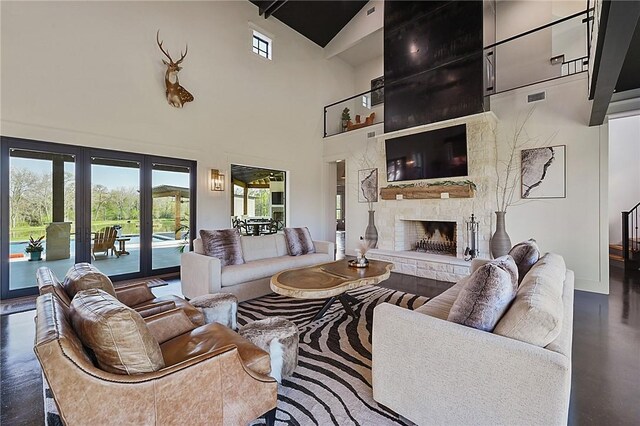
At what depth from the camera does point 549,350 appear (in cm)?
132

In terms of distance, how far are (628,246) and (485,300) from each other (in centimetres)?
717

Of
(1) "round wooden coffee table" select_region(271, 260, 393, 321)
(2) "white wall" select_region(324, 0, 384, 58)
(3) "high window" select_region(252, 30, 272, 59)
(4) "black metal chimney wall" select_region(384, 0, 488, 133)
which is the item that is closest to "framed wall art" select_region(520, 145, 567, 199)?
(4) "black metal chimney wall" select_region(384, 0, 488, 133)

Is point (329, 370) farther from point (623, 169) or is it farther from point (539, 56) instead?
point (623, 169)

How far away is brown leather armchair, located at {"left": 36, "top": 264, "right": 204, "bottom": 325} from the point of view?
180 centimetres

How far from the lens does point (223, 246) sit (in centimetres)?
409

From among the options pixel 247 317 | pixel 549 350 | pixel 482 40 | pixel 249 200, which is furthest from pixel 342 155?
pixel 549 350

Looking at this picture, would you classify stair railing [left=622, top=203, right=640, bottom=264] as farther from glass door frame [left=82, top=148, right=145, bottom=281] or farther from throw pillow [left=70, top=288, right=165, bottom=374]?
glass door frame [left=82, top=148, right=145, bottom=281]

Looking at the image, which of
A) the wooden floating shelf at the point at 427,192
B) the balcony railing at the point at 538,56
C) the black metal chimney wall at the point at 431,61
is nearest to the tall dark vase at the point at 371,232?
the wooden floating shelf at the point at 427,192

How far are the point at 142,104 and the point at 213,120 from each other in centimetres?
136

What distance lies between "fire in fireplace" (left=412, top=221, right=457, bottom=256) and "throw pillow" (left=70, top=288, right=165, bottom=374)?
5732mm

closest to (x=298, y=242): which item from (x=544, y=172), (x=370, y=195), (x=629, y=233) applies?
(x=370, y=195)

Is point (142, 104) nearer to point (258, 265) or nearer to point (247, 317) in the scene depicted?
point (258, 265)

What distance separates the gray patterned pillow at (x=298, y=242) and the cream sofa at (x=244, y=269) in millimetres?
128

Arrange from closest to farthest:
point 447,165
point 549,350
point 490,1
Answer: point 549,350 → point 447,165 → point 490,1
